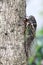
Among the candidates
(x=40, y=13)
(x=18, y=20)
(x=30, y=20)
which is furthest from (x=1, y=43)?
(x=40, y=13)

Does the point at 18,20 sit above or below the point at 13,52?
above

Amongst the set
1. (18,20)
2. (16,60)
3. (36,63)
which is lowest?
(36,63)

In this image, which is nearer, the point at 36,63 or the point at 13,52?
the point at 13,52

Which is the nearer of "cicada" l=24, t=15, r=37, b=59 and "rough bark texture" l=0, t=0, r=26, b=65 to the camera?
"rough bark texture" l=0, t=0, r=26, b=65

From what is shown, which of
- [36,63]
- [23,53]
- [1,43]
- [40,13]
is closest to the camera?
[1,43]

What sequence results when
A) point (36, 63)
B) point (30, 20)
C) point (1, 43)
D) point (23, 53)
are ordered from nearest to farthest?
point (1, 43)
point (23, 53)
point (30, 20)
point (36, 63)

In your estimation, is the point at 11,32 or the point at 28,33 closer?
the point at 11,32

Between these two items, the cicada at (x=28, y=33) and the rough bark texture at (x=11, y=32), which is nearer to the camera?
the rough bark texture at (x=11, y=32)

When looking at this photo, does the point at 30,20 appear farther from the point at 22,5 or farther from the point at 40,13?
the point at 40,13
